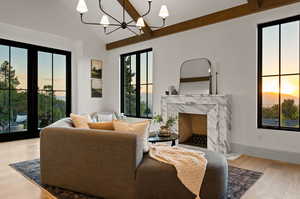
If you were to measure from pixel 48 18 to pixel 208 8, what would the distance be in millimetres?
4109

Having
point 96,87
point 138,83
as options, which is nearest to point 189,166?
point 138,83

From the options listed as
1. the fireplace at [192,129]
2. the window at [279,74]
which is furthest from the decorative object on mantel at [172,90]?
the window at [279,74]

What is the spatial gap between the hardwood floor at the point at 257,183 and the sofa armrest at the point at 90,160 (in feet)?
0.89

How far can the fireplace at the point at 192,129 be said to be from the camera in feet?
15.5

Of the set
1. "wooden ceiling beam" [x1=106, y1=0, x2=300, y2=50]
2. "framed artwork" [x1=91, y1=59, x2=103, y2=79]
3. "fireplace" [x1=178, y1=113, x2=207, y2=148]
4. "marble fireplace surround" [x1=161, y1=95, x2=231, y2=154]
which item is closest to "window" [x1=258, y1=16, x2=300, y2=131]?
"wooden ceiling beam" [x1=106, y1=0, x2=300, y2=50]

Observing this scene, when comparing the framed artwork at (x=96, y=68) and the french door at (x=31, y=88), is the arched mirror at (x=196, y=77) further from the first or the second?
the french door at (x=31, y=88)

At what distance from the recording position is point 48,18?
5281mm

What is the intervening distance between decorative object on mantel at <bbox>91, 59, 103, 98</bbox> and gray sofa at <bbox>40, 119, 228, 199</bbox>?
4.27 m

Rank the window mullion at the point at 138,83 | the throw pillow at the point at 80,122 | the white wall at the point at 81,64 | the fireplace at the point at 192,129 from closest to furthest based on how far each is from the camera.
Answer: the throw pillow at the point at 80,122, the fireplace at the point at 192,129, the white wall at the point at 81,64, the window mullion at the point at 138,83

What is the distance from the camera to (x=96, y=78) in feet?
21.6

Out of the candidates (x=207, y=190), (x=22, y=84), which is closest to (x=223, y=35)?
(x=207, y=190)

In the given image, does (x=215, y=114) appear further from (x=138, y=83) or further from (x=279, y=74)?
(x=138, y=83)

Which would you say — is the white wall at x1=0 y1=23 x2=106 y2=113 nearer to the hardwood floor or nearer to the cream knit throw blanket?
the hardwood floor

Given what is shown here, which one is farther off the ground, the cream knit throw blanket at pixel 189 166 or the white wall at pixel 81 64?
the white wall at pixel 81 64
